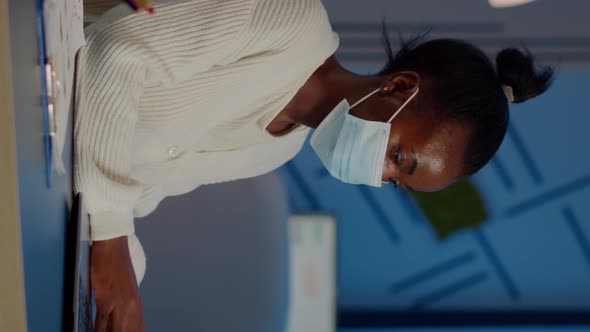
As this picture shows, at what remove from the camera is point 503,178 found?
2.66 meters

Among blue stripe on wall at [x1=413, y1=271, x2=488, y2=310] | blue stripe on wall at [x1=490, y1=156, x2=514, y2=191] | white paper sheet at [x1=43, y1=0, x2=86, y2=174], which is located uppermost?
white paper sheet at [x1=43, y1=0, x2=86, y2=174]

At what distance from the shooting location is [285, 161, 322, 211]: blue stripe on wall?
8.82ft

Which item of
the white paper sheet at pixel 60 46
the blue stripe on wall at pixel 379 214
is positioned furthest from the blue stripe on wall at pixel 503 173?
the white paper sheet at pixel 60 46

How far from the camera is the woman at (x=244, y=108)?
1.07 meters

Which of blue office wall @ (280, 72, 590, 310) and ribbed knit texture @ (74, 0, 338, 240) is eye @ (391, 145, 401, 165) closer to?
ribbed knit texture @ (74, 0, 338, 240)

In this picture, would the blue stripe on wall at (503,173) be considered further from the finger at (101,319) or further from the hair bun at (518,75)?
the finger at (101,319)

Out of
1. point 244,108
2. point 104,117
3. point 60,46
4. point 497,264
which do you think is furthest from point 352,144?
point 497,264

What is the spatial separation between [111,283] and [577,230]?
2.05 meters

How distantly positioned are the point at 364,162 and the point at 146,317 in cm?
62

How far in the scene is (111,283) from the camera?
1125 millimetres

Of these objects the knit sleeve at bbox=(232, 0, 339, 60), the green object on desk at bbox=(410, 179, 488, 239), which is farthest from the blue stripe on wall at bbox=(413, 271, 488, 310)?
the knit sleeve at bbox=(232, 0, 339, 60)

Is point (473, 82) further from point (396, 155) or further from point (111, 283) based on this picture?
point (111, 283)

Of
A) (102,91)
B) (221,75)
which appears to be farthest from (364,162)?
(102,91)

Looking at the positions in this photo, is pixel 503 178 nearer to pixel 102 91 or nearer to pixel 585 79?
pixel 585 79
